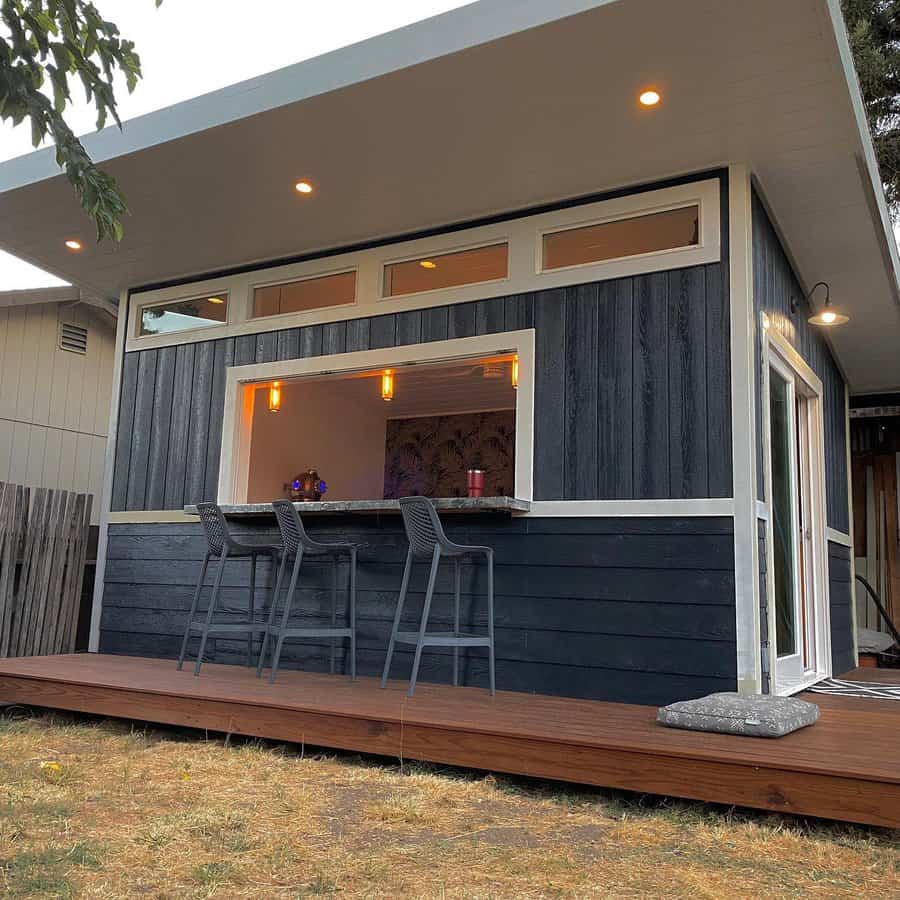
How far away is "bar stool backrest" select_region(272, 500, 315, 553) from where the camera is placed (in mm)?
4766

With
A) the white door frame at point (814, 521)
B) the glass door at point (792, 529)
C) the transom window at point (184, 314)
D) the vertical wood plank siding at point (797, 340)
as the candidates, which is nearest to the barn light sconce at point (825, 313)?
the vertical wood plank siding at point (797, 340)

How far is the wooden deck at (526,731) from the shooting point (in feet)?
9.49

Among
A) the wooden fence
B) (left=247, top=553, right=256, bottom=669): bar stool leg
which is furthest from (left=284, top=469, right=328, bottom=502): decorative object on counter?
(left=247, top=553, right=256, bottom=669): bar stool leg

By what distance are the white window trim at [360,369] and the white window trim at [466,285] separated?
0.80 feet

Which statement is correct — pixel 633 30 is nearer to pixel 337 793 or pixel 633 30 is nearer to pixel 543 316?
pixel 543 316

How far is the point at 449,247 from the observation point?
5270 millimetres

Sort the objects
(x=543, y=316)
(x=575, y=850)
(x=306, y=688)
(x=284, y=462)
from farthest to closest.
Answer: (x=284, y=462) < (x=543, y=316) < (x=306, y=688) < (x=575, y=850)

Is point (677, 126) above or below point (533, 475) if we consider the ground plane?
above

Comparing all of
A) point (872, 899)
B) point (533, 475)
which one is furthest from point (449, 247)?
point (872, 899)

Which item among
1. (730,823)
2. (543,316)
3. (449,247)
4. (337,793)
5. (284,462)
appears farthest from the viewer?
(284,462)

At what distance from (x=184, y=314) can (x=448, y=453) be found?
3930 millimetres

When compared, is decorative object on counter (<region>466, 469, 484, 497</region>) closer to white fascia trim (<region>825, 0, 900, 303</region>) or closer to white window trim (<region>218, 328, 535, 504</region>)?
white window trim (<region>218, 328, 535, 504</region>)

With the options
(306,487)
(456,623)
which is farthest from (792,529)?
(306,487)

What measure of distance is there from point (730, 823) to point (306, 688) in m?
2.25
